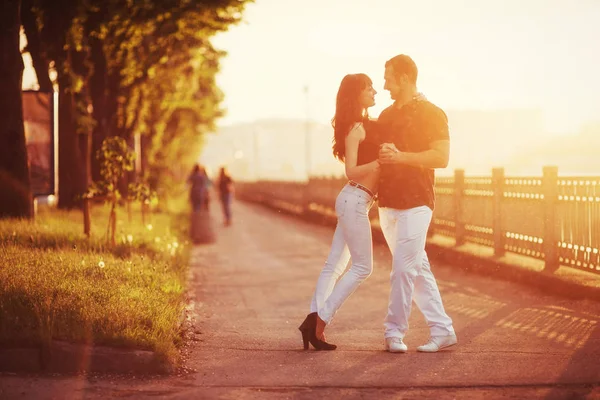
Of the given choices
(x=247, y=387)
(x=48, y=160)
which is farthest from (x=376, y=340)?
(x=48, y=160)

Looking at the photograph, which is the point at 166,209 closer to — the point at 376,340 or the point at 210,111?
the point at 210,111

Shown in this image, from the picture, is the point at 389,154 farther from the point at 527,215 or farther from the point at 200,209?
the point at 200,209

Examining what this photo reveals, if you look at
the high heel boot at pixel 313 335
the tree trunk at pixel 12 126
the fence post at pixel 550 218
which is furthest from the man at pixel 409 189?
the tree trunk at pixel 12 126

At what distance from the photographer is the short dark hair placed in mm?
7426

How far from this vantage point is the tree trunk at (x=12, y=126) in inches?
563

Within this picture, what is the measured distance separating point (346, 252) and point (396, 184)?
0.72 meters

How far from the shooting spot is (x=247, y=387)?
243 inches

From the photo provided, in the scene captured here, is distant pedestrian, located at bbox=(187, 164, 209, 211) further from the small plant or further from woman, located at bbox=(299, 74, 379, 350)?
woman, located at bbox=(299, 74, 379, 350)

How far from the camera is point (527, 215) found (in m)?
13.5

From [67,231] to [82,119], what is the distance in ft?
21.7

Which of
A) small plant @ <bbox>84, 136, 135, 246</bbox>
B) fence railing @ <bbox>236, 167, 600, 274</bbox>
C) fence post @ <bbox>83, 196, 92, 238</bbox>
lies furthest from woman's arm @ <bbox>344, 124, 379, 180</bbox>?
small plant @ <bbox>84, 136, 135, 246</bbox>

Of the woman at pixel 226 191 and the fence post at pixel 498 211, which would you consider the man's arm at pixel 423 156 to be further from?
the woman at pixel 226 191

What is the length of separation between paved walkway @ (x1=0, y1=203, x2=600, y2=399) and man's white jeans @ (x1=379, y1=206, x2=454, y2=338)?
0.80ft

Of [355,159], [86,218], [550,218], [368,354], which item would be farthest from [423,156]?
[86,218]
